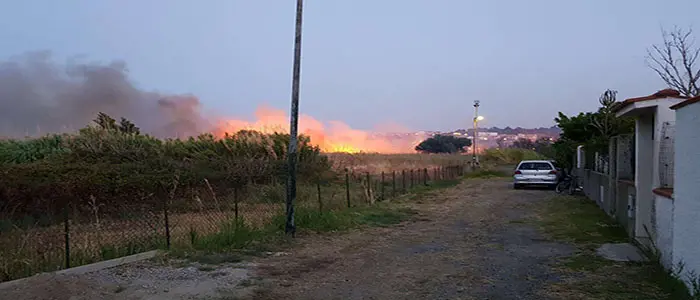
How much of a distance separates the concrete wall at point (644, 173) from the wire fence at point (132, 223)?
6800mm

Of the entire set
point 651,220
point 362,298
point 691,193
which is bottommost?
point 362,298

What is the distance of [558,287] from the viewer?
7.77 meters

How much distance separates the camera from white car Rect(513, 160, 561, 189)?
2736 centimetres

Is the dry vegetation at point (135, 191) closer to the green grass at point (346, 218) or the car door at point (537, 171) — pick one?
the green grass at point (346, 218)

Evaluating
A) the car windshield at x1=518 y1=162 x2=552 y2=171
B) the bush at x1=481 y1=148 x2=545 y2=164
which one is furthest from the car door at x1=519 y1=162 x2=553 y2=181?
the bush at x1=481 y1=148 x2=545 y2=164

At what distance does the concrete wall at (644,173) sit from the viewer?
10.1m

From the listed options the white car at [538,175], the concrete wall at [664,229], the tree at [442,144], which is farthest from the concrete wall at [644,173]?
the tree at [442,144]

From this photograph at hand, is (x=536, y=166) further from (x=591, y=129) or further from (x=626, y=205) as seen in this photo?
(x=626, y=205)

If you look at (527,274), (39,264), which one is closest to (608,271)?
(527,274)

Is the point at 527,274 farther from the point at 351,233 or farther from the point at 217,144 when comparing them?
the point at 217,144

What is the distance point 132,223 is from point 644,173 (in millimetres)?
9444

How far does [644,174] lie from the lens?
33.8 feet

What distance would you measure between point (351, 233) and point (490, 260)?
3874 millimetres

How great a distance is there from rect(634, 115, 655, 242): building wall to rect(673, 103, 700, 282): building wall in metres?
2.88
